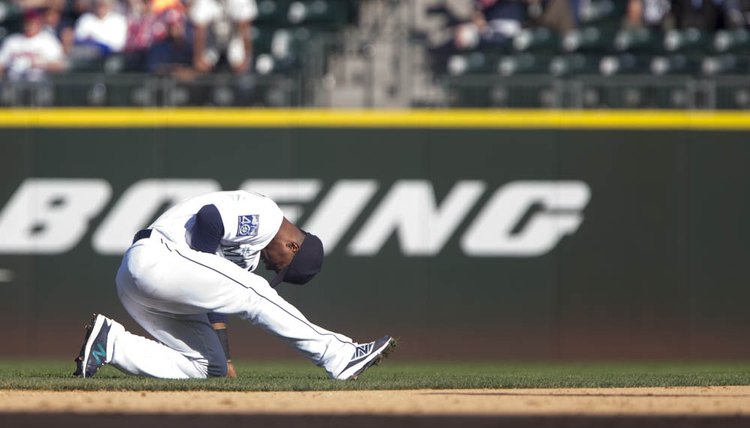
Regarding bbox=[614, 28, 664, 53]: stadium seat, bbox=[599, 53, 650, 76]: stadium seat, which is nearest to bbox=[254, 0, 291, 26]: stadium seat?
bbox=[599, 53, 650, 76]: stadium seat

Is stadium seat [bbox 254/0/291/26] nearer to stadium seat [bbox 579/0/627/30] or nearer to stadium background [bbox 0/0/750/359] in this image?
stadium background [bbox 0/0/750/359]

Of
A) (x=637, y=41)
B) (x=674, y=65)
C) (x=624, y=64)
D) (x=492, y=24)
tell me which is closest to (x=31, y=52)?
(x=492, y=24)

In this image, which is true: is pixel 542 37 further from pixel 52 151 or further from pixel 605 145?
pixel 52 151

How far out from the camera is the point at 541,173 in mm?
12820

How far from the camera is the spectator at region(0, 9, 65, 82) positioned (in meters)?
13.2

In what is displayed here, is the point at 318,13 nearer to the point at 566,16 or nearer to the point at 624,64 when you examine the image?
the point at 566,16

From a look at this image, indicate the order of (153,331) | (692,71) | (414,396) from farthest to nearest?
1. (692,71)
2. (153,331)
3. (414,396)

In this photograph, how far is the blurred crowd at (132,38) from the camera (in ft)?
43.5

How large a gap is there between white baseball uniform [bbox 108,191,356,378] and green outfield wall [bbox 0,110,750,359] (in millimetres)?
4347

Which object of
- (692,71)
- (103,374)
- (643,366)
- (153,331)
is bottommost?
(643,366)

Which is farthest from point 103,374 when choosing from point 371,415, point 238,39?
point 238,39

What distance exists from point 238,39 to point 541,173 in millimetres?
3526

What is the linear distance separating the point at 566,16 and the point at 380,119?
2872 millimetres

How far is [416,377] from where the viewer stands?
31.5ft
